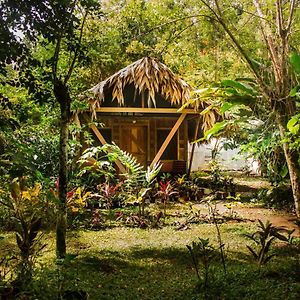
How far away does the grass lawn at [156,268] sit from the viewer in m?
3.38

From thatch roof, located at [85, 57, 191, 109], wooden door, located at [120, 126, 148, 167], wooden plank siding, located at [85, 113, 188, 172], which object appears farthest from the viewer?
wooden door, located at [120, 126, 148, 167]

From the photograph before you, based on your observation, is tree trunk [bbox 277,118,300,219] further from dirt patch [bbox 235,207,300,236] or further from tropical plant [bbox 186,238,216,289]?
dirt patch [bbox 235,207,300,236]

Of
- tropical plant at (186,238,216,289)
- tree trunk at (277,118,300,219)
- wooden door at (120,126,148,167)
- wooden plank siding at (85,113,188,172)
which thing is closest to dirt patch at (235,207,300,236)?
tree trunk at (277,118,300,219)

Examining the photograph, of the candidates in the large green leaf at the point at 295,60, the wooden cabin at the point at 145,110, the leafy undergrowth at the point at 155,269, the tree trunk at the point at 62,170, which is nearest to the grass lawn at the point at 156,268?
the leafy undergrowth at the point at 155,269

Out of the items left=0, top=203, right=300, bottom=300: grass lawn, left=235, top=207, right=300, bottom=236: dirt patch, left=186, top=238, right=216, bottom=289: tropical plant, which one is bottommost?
left=235, top=207, right=300, bottom=236: dirt patch

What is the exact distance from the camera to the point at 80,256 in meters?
4.87

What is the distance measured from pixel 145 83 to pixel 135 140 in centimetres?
340

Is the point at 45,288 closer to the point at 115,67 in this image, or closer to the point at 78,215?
the point at 78,215

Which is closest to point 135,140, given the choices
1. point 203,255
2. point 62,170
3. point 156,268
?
point 156,268

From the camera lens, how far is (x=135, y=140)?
1275cm

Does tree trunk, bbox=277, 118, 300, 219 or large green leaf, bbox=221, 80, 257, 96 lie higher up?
large green leaf, bbox=221, 80, 257, 96

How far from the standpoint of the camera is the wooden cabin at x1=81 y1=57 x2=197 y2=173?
9.66 metres

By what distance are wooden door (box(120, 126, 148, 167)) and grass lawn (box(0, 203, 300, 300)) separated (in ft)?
20.3

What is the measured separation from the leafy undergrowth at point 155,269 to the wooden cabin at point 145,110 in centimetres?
345
